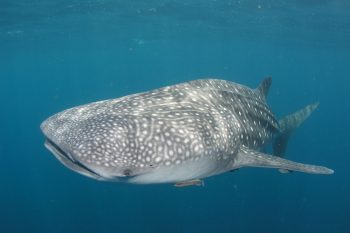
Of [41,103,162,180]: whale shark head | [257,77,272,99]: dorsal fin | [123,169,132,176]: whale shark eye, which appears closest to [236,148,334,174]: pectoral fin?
[41,103,162,180]: whale shark head

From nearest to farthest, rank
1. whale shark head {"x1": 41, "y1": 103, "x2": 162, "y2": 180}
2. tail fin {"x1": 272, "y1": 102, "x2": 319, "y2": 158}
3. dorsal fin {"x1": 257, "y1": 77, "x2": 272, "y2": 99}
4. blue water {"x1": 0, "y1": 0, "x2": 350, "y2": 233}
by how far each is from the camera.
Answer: whale shark head {"x1": 41, "y1": 103, "x2": 162, "y2": 180} < dorsal fin {"x1": 257, "y1": 77, "x2": 272, "y2": 99} < tail fin {"x1": 272, "y1": 102, "x2": 319, "y2": 158} < blue water {"x1": 0, "y1": 0, "x2": 350, "y2": 233}

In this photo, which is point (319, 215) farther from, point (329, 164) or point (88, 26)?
point (88, 26)

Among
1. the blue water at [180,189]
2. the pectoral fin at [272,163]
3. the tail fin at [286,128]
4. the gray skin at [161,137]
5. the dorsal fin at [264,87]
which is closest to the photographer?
the gray skin at [161,137]

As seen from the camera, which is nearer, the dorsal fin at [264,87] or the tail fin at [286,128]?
the dorsal fin at [264,87]


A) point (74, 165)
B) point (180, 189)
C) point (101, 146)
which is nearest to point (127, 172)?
point (101, 146)

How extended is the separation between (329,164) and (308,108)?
1222 inches

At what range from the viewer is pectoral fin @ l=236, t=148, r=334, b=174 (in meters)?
4.45

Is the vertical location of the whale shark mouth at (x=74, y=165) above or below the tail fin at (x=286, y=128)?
above

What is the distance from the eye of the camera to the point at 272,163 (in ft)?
14.7

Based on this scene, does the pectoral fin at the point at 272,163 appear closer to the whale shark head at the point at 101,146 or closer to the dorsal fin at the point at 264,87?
the whale shark head at the point at 101,146

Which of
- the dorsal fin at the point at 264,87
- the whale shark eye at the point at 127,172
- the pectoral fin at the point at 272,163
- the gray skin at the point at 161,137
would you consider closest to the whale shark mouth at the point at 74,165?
the gray skin at the point at 161,137

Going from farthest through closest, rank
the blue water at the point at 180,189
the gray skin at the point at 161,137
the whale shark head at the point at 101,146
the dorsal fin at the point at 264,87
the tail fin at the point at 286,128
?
1. the blue water at the point at 180,189
2. the tail fin at the point at 286,128
3. the dorsal fin at the point at 264,87
4. the gray skin at the point at 161,137
5. the whale shark head at the point at 101,146

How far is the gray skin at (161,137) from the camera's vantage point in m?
3.37

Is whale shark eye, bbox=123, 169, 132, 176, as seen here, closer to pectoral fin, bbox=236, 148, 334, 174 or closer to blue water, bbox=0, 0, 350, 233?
pectoral fin, bbox=236, 148, 334, 174
